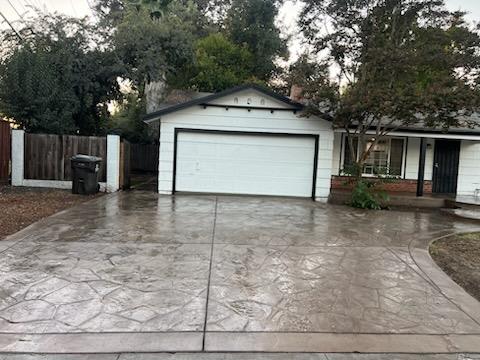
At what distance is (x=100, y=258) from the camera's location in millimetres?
5934

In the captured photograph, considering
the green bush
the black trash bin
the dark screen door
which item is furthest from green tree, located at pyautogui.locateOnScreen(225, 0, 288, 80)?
the black trash bin

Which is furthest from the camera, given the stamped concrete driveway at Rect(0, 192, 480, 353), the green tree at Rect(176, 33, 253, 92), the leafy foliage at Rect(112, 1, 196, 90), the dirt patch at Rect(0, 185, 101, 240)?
the green tree at Rect(176, 33, 253, 92)

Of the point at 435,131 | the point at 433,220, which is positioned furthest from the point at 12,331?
the point at 435,131

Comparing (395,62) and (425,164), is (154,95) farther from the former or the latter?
(395,62)

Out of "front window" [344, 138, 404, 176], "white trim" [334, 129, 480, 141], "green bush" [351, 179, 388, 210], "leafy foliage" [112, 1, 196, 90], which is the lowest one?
"green bush" [351, 179, 388, 210]

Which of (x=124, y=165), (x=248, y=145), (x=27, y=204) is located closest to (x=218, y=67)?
(x=124, y=165)

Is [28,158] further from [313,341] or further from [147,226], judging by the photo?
[313,341]

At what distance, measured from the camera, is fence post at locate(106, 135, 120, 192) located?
13.5 meters

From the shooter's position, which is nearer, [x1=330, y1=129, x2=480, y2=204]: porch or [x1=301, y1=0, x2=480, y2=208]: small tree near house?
[x1=301, y1=0, x2=480, y2=208]: small tree near house

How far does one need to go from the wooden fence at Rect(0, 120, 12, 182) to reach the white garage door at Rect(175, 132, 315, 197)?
550 cm

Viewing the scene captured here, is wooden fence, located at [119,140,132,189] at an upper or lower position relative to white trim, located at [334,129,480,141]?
lower

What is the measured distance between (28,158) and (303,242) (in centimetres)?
1033

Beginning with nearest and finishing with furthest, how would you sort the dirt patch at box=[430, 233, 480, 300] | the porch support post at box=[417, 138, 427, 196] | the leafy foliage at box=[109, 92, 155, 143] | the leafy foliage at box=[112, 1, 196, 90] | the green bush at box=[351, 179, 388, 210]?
the dirt patch at box=[430, 233, 480, 300]
the green bush at box=[351, 179, 388, 210]
the porch support post at box=[417, 138, 427, 196]
the leafy foliage at box=[112, 1, 196, 90]
the leafy foliage at box=[109, 92, 155, 143]

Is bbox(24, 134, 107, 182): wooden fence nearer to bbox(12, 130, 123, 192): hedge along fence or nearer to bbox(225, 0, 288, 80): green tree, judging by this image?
bbox(12, 130, 123, 192): hedge along fence
